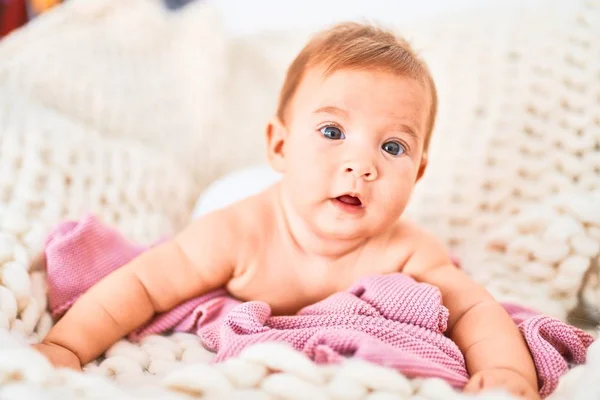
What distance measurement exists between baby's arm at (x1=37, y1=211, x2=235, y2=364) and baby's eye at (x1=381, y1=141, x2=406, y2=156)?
9.9 inches

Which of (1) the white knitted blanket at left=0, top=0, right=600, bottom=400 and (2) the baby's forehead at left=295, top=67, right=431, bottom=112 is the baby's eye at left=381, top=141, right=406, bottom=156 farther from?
(1) the white knitted blanket at left=0, top=0, right=600, bottom=400

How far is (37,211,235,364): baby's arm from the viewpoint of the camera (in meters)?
0.71

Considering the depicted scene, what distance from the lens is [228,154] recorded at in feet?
4.96

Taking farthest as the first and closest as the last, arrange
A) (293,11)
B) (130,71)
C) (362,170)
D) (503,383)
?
(293,11) < (130,71) < (362,170) < (503,383)

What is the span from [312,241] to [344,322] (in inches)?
7.8

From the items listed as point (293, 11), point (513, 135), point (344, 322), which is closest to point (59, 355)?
point (344, 322)

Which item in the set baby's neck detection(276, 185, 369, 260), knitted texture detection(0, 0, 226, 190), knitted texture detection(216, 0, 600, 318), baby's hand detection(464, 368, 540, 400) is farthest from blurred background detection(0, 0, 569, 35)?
baby's hand detection(464, 368, 540, 400)

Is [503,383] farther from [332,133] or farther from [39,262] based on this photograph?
[39,262]

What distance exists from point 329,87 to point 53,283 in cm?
46

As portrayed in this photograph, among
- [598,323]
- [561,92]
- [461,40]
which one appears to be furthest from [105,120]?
[598,323]

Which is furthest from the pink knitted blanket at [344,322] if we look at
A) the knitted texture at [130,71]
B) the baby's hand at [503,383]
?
the knitted texture at [130,71]

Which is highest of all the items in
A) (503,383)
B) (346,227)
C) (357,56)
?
(357,56)

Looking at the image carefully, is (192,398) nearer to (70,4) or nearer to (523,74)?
(523,74)

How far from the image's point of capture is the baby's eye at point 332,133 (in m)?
0.78
